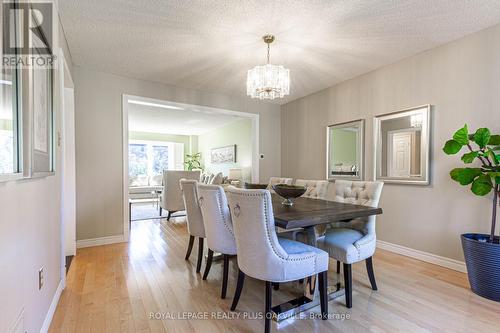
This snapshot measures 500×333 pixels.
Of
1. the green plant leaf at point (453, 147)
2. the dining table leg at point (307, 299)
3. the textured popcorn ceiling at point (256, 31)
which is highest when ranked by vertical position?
the textured popcorn ceiling at point (256, 31)

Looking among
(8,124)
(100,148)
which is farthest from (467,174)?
(100,148)

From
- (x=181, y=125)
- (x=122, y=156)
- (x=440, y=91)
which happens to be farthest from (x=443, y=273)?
(x=181, y=125)

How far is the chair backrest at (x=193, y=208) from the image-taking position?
2564 millimetres

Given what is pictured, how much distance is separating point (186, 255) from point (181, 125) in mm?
5936

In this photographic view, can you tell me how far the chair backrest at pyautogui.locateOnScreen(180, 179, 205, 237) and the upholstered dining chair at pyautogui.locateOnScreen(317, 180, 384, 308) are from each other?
3.88 feet

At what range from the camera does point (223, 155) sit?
8242 mm

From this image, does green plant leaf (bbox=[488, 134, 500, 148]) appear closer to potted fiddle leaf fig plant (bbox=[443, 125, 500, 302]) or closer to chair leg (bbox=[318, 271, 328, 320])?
potted fiddle leaf fig plant (bbox=[443, 125, 500, 302])

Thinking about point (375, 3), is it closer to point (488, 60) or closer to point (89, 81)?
point (488, 60)

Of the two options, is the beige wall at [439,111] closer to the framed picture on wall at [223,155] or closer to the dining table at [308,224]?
the dining table at [308,224]

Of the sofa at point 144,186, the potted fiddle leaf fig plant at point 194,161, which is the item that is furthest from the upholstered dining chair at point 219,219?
the potted fiddle leaf fig plant at point 194,161

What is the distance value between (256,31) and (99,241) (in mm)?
3345

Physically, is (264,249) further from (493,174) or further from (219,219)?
(493,174)

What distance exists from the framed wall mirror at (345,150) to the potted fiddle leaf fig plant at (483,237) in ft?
4.64

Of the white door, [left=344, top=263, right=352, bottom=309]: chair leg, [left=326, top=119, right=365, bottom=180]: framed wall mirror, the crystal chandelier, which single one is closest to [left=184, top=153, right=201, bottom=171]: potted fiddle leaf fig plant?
[left=326, top=119, right=365, bottom=180]: framed wall mirror
